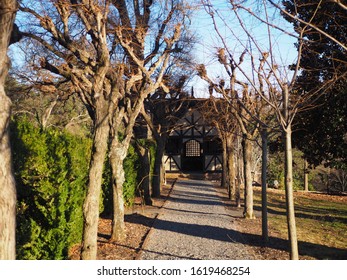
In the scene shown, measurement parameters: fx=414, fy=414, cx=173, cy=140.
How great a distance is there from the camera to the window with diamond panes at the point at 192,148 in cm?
3219

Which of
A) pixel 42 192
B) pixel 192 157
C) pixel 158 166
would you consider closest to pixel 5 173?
pixel 42 192

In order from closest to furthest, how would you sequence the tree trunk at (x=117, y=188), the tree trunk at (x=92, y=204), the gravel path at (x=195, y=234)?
the tree trunk at (x=92, y=204), the gravel path at (x=195, y=234), the tree trunk at (x=117, y=188)

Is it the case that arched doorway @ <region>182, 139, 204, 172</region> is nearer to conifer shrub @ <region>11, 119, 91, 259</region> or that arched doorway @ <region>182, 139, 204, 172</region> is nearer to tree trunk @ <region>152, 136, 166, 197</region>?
tree trunk @ <region>152, 136, 166, 197</region>

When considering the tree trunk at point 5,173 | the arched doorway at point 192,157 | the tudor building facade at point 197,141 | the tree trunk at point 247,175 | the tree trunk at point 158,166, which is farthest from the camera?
the arched doorway at point 192,157

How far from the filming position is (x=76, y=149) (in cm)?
864

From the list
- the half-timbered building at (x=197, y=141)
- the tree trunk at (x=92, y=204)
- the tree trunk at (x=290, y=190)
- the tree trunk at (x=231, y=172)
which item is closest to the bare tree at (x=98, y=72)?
the tree trunk at (x=92, y=204)

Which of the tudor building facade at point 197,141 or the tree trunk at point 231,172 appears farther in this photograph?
the tudor building facade at point 197,141

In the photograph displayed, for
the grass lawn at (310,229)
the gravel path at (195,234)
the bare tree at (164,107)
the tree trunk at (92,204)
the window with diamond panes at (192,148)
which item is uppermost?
the bare tree at (164,107)

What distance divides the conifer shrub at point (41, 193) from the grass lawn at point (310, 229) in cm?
399

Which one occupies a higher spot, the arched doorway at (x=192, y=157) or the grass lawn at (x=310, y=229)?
the arched doorway at (x=192, y=157)

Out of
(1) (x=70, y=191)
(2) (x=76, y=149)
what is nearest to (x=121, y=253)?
(1) (x=70, y=191)

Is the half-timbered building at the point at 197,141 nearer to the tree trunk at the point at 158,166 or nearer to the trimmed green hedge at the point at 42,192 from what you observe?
the tree trunk at the point at 158,166

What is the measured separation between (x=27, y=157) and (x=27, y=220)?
98 cm

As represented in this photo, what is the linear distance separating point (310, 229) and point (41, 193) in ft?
25.8
